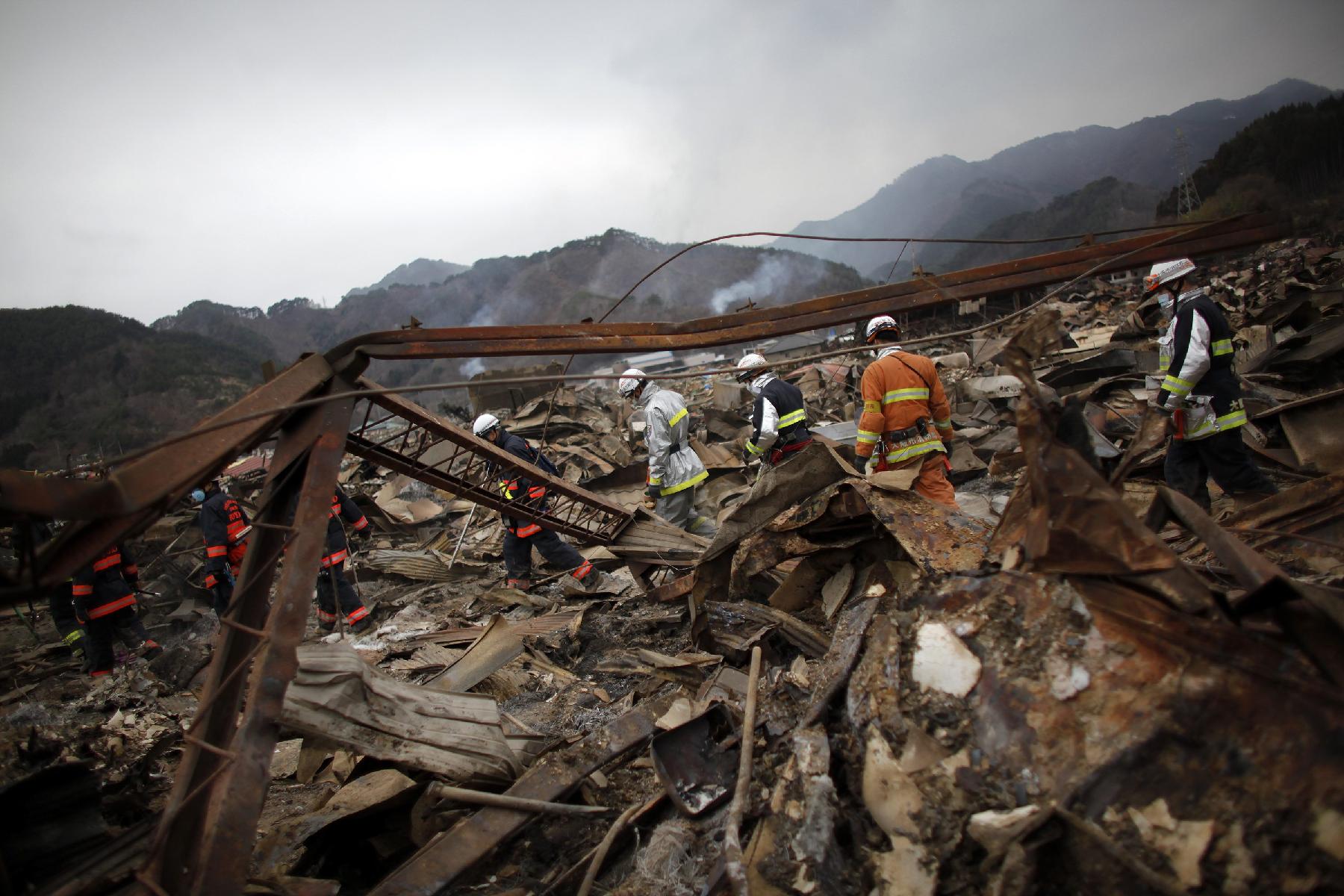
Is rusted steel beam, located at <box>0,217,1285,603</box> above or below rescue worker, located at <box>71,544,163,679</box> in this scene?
above

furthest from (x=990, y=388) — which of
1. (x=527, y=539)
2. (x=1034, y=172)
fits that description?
(x=1034, y=172)

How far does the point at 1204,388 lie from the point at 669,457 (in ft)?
13.6

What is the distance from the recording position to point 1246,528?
2.65 meters

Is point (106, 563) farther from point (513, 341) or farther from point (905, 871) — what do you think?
point (905, 871)

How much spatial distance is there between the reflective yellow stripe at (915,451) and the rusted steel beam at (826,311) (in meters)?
0.98

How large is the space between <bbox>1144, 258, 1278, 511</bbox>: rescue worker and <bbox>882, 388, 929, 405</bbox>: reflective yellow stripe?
1.60 m

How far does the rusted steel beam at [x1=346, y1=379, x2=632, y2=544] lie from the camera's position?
3.92 meters

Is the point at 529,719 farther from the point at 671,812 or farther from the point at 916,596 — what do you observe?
the point at 916,596

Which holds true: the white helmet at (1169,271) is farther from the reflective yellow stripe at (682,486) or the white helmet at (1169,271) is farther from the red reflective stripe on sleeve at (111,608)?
the red reflective stripe on sleeve at (111,608)

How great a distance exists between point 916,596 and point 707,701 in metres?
1.32

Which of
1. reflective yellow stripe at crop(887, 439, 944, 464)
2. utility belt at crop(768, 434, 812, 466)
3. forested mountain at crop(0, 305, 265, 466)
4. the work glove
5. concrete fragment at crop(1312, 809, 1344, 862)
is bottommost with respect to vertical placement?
the work glove

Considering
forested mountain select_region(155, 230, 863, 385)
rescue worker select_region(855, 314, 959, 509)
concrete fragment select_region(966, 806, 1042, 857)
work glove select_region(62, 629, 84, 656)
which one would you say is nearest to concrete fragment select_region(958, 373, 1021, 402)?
rescue worker select_region(855, 314, 959, 509)

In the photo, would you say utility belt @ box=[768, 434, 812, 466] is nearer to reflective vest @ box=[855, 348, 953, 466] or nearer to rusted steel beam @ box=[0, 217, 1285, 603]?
reflective vest @ box=[855, 348, 953, 466]

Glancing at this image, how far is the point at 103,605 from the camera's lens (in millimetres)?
5641
